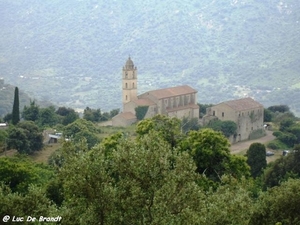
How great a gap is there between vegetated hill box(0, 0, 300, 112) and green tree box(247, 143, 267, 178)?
56.1 meters

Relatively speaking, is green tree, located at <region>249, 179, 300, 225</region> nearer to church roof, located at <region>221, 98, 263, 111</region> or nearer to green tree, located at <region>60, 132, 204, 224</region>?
green tree, located at <region>60, 132, 204, 224</region>

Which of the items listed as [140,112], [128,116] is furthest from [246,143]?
[128,116]

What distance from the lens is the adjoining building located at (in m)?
53.1

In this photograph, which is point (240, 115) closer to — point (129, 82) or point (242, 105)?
point (242, 105)

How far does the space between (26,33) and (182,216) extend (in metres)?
130

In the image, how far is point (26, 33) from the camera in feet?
466

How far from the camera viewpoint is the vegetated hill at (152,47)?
112 m

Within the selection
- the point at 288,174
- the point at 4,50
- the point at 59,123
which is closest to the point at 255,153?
the point at 288,174

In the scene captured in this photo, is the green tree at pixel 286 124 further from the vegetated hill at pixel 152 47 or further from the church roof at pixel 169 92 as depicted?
the vegetated hill at pixel 152 47

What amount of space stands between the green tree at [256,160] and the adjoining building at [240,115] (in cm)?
1188

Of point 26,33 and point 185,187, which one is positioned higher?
point 26,33

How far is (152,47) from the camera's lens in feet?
453

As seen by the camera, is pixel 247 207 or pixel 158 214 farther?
pixel 247 207

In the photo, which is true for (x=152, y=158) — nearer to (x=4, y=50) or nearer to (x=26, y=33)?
(x=4, y=50)
